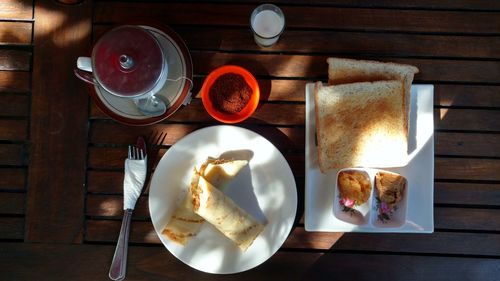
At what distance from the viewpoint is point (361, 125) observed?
1186 mm

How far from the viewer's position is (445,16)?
1.25 metres

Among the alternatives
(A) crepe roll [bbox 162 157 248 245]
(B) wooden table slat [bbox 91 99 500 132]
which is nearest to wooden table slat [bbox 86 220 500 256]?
(A) crepe roll [bbox 162 157 248 245]

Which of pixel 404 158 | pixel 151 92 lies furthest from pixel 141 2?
pixel 404 158

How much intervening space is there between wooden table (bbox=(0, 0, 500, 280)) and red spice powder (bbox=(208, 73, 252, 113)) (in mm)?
75

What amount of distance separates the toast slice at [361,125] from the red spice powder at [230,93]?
0.66 feet

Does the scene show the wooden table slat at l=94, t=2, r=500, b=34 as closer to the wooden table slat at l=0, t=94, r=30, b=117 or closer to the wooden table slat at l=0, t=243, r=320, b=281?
the wooden table slat at l=0, t=94, r=30, b=117

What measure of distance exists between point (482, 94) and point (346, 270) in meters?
0.65

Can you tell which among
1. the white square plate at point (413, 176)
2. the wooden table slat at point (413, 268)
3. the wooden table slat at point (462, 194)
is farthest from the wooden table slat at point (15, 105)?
the wooden table slat at point (462, 194)

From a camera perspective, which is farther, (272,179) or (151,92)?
(272,179)

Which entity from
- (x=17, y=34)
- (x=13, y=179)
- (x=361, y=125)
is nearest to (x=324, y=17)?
(x=361, y=125)

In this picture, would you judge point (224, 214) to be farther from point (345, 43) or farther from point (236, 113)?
point (345, 43)

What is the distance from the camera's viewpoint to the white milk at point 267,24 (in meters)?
1.18

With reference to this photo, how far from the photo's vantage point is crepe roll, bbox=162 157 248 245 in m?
1.14

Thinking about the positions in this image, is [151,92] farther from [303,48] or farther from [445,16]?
[445,16]
